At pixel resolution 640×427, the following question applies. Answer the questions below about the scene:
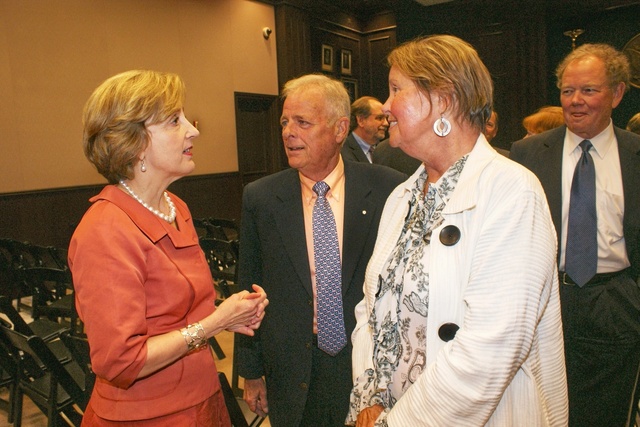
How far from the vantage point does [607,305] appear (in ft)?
7.20

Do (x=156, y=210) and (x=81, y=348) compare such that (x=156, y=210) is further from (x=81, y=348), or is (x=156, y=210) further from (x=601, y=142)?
(x=601, y=142)

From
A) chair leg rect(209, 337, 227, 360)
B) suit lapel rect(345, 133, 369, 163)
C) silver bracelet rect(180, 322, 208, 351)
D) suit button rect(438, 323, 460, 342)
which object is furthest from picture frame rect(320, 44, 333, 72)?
suit button rect(438, 323, 460, 342)

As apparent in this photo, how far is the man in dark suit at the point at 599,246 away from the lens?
7.23 ft

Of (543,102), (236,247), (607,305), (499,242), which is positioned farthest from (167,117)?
(543,102)

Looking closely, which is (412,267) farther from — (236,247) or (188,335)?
(236,247)

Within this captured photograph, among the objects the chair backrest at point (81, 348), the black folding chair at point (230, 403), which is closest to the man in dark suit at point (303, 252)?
the black folding chair at point (230, 403)

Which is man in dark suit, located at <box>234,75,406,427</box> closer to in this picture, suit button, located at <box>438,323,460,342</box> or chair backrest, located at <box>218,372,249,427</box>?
chair backrest, located at <box>218,372,249,427</box>

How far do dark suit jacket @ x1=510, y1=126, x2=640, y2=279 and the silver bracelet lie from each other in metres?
1.70

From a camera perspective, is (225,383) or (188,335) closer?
(188,335)

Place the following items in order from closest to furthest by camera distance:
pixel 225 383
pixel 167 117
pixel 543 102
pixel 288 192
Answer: pixel 167 117 → pixel 225 383 → pixel 288 192 → pixel 543 102

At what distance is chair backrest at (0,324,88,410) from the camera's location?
2.27m

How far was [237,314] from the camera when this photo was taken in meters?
1.56

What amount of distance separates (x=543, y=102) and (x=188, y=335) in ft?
29.8

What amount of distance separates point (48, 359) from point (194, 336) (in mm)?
1287
